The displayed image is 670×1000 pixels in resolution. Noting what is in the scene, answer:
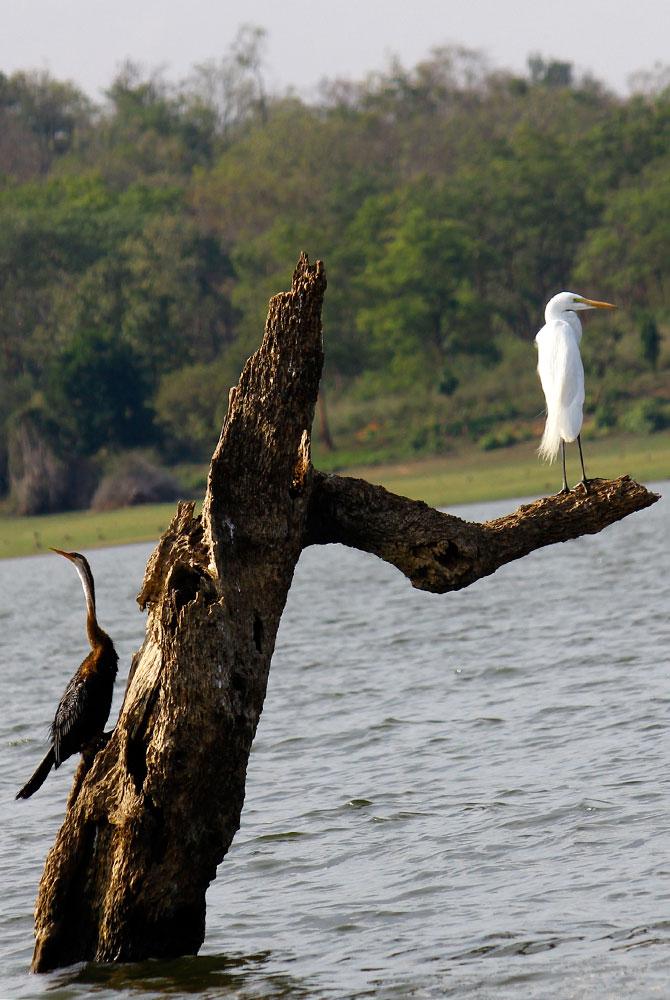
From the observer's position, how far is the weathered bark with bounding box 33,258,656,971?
25.9 ft

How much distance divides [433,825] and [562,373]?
3.30 metres

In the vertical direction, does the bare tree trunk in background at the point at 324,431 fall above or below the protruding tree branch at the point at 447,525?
above

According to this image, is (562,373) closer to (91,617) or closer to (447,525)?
(447,525)

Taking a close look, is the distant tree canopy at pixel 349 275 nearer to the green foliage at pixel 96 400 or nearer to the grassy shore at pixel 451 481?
the green foliage at pixel 96 400

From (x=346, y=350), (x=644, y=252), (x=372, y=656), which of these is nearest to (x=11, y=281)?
(x=346, y=350)

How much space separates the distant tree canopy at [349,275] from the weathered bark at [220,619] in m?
43.8

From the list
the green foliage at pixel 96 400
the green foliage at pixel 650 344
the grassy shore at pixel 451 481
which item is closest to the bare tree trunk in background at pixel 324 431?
the grassy shore at pixel 451 481

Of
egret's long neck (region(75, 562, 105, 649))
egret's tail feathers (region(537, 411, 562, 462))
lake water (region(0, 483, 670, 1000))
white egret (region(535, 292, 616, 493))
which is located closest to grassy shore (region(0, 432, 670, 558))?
lake water (region(0, 483, 670, 1000))

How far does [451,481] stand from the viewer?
4459 cm

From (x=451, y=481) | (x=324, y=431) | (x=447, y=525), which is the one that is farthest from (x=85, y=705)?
(x=324, y=431)

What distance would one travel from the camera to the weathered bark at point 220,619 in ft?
25.9

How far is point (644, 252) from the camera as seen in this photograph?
63.3 metres

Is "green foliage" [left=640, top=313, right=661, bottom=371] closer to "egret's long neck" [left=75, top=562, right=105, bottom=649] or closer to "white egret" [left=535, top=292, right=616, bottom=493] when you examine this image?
"white egret" [left=535, top=292, right=616, bottom=493]

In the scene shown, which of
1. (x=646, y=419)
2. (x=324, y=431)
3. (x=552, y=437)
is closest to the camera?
(x=552, y=437)
